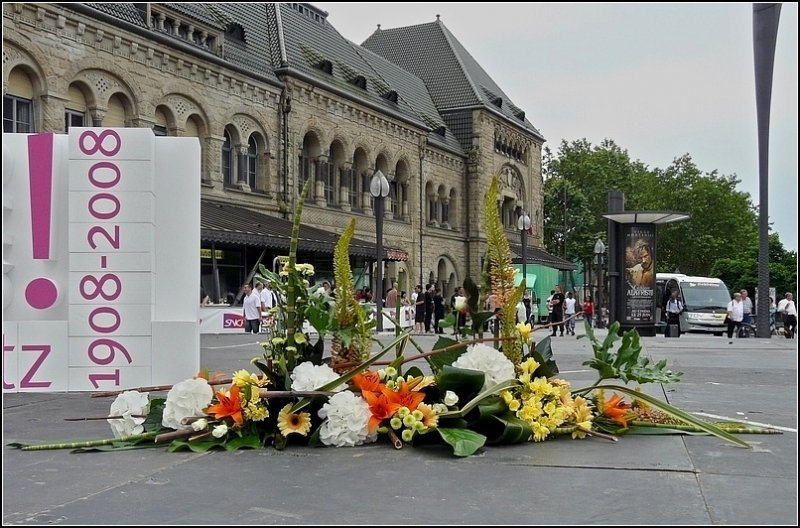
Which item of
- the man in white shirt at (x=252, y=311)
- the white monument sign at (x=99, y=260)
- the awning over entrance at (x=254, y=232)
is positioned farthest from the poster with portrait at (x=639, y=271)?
the white monument sign at (x=99, y=260)

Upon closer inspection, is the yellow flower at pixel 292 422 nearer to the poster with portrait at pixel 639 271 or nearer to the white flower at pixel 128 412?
the white flower at pixel 128 412

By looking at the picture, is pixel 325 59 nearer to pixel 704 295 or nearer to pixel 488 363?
pixel 704 295

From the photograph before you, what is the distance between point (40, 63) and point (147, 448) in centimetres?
2038

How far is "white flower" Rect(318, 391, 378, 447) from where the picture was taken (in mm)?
5020

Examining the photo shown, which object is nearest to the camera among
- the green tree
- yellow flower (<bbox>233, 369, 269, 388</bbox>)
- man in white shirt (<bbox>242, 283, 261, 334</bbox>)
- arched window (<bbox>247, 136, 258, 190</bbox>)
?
yellow flower (<bbox>233, 369, 269, 388</bbox>)

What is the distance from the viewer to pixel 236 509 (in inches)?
146

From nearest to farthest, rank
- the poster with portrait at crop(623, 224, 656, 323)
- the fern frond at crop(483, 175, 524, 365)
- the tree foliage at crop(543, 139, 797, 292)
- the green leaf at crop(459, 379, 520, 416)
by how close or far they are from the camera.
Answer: the green leaf at crop(459, 379, 520, 416) < the fern frond at crop(483, 175, 524, 365) < the poster with portrait at crop(623, 224, 656, 323) < the tree foliage at crop(543, 139, 797, 292)

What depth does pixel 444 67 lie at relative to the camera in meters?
54.2

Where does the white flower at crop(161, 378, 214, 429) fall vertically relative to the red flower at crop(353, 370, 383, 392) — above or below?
below

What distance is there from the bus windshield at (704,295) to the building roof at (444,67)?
19605mm

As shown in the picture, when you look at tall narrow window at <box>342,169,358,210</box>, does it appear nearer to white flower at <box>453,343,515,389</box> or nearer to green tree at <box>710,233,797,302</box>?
green tree at <box>710,233,797,302</box>

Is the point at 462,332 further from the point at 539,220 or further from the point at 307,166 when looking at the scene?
the point at 539,220

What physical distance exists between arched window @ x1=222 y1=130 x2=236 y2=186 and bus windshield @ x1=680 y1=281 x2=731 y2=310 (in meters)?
19.2

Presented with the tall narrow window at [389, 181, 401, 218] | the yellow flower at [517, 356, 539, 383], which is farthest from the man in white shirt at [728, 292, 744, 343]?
the yellow flower at [517, 356, 539, 383]
